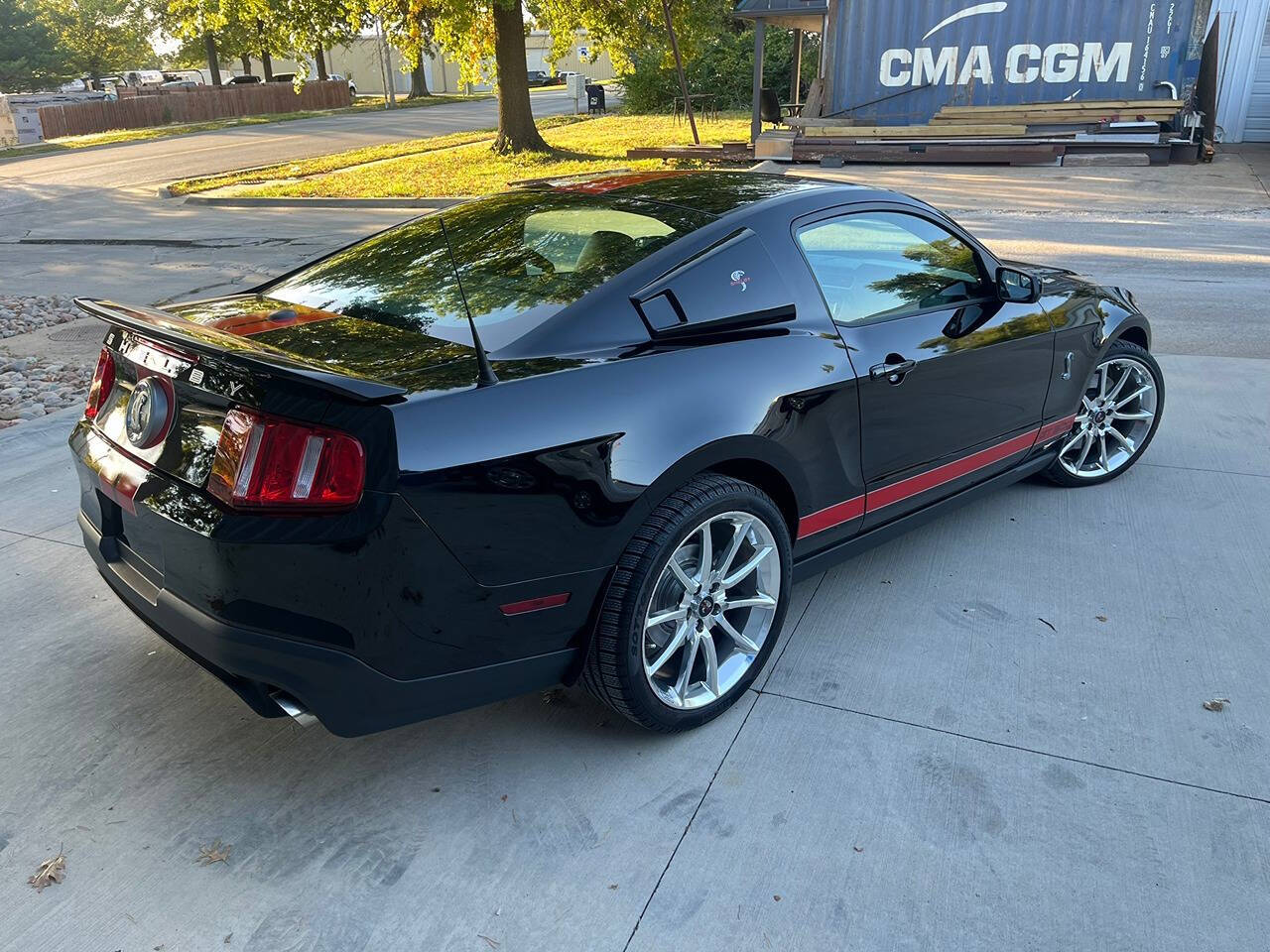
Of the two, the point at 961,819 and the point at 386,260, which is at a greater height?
the point at 386,260

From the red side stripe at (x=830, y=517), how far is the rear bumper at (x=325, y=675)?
0.96m

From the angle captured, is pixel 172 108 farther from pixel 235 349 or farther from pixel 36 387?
pixel 235 349

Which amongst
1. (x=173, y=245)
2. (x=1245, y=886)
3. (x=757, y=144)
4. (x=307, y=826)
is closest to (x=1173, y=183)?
(x=757, y=144)

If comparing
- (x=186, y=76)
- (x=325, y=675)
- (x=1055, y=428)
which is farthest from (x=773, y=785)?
(x=186, y=76)

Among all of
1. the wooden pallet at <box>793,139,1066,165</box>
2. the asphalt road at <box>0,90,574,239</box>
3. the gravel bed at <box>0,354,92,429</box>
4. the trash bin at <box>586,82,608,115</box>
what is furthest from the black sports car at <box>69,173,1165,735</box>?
the trash bin at <box>586,82,608,115</box>

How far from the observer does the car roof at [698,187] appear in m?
3.31

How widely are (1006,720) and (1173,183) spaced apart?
581 inches

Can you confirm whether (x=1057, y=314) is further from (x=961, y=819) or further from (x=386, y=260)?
(x=386, y=260)

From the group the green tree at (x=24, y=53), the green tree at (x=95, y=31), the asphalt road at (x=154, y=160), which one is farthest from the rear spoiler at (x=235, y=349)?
the green tree at (x=95, y=31)

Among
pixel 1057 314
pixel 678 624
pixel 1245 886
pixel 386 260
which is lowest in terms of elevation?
pixel 1245 886

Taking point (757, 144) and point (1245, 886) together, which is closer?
point (1245, 886)

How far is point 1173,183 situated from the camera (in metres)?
14.9

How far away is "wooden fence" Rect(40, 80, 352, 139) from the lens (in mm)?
35562

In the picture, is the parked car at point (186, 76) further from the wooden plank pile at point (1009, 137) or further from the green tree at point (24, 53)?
the wooden plank pile at point (1009, 137)
